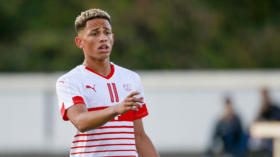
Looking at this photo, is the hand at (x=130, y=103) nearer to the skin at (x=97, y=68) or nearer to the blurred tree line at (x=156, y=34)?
the skin at (x=97, y=68)

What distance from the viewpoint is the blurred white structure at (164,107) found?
69.8 ft

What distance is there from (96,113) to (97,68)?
56cm

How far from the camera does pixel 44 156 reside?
22.1 meters

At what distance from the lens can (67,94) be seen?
470 centimetres

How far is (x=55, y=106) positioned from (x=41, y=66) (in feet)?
29.7

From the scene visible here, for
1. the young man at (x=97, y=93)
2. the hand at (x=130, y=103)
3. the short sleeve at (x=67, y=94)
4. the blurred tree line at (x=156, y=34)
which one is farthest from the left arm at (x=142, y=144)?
the blurred tree line at (x=156, y=34)

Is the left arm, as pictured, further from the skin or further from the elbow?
the elbow

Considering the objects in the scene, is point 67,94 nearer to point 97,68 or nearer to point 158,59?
point 97,68

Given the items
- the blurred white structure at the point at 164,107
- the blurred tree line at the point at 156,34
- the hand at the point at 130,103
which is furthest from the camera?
the blurred tree line at the point at 156,34

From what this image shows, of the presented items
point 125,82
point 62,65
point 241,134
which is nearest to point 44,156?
point 62,65

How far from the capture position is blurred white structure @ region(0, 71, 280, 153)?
21.3 m

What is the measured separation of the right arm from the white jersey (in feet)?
0.21

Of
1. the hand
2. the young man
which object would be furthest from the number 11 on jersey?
the hand

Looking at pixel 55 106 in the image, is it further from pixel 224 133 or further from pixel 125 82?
pixel 125 82
